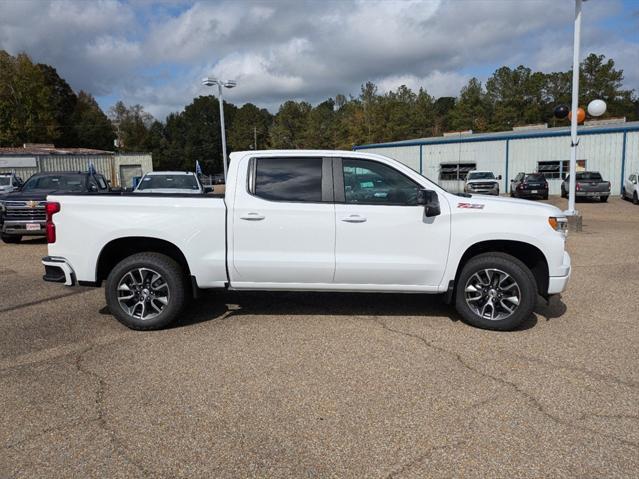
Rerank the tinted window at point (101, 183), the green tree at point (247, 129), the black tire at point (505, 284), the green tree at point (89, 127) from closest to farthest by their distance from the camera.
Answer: the black tire at point (505, 284) → the tinted window at point (101, 183) → the green tree at point (89, 127) → the green tree at point (247, 129)

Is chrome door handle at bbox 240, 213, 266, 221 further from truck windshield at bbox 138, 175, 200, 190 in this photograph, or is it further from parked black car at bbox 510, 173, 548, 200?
parked black car at bbox 510, 173, 548, 200

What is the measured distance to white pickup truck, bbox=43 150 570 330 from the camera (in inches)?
204

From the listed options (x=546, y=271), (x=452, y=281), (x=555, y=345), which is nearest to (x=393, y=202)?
(x=452, y=281)

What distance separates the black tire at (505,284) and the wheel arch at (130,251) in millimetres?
2936

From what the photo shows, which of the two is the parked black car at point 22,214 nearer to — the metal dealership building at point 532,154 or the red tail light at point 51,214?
the red tail light at point 51,214

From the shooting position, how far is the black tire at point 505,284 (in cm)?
516

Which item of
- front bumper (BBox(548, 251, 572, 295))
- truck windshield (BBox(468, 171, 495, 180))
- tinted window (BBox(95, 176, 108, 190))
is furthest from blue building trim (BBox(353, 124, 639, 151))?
front bumper (BBox(548, 251, 572, 295))

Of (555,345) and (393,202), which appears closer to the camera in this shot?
(555,345)

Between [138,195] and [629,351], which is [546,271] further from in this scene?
[138,195]

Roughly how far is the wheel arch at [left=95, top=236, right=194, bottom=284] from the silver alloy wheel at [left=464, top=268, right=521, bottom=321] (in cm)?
303

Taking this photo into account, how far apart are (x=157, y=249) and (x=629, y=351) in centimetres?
488

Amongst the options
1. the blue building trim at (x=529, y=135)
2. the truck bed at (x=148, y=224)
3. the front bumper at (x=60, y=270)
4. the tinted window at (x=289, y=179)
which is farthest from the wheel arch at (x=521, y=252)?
the blue building trim at (x=529, y=135)

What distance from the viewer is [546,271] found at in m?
5.30

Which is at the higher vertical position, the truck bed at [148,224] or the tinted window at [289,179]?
the tinted window at [289,179]
